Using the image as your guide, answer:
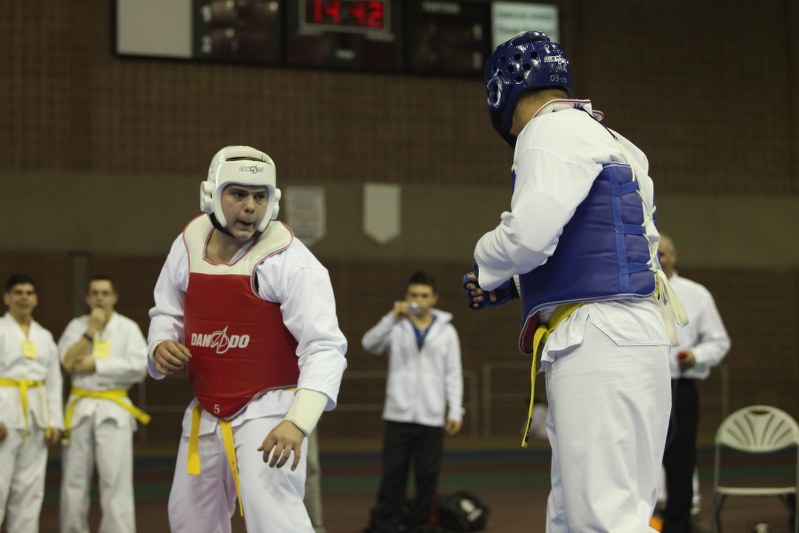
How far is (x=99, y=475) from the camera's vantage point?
7.11 m

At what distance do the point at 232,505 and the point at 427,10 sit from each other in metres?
10.8

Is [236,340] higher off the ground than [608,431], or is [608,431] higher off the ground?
[236,340]

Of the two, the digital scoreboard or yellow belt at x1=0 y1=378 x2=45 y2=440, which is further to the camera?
the digital scoreboard

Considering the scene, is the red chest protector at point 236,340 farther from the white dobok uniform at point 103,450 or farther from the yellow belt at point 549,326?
the white dobok uniform at point 103,450

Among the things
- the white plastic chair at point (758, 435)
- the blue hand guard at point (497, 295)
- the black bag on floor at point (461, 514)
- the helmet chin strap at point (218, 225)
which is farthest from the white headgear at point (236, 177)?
the black bag on floor at point (461, 514)

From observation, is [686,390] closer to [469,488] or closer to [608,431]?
[469,488]

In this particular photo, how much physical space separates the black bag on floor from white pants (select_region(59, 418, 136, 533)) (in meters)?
2.35

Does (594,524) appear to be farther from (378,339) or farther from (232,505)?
(378,339)

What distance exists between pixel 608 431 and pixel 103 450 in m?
4.78

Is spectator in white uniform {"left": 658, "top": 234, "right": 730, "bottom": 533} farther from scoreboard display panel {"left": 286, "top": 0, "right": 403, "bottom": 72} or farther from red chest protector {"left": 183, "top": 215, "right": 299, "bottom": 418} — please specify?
scoreboard display panel {"left": 286, "top": 0, "right": 403, "bottom": 72}

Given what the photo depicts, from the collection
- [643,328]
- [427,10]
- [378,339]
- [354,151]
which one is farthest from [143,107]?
[643,328]

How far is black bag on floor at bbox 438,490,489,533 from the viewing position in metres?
7.96

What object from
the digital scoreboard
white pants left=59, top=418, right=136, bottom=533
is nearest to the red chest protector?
white pants left=59, top=418, right=136, bottom=533

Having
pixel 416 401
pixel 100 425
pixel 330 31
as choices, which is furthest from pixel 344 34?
pixel 100 425
